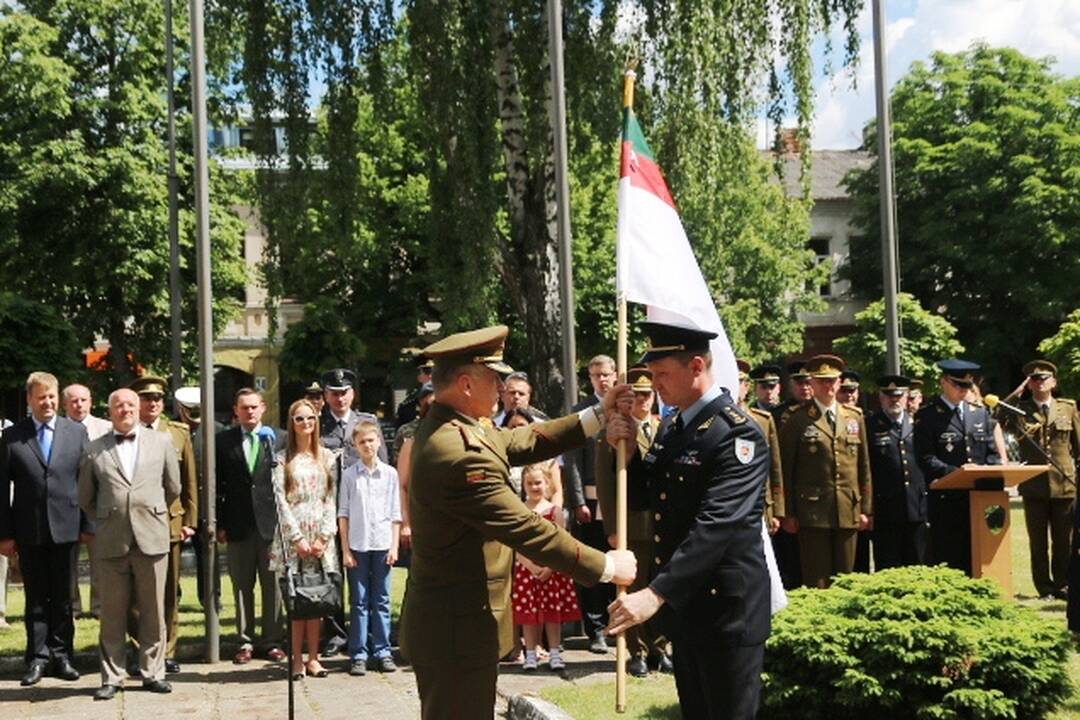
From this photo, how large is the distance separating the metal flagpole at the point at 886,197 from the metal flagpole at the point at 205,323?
5.84m

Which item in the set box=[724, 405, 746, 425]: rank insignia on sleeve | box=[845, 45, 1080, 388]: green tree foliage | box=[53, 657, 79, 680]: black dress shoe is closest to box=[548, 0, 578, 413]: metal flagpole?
box=[53, 657, 79, 680]: black dress shoe

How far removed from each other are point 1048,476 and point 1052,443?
0.45 m

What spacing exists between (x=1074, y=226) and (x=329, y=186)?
34.4 m

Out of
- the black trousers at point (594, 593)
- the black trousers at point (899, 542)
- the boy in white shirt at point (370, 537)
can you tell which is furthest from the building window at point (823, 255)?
the boy in white shirt at point (370, 537)

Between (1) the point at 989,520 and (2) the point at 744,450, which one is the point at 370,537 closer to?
(1) the point at 989,520

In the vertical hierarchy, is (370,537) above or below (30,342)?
below

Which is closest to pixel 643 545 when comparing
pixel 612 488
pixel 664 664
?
pixel 664 664

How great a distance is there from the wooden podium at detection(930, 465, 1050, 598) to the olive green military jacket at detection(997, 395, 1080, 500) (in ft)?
6.17

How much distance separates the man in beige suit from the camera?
10.6 meters

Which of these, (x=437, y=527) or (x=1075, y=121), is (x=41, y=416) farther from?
(x=1075, y=121)

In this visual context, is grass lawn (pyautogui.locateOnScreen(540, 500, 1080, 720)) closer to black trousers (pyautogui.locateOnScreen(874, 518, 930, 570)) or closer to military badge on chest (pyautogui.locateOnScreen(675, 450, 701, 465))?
black trousers (pyautogui.locateOnScreen(874, 518, 930, 570))

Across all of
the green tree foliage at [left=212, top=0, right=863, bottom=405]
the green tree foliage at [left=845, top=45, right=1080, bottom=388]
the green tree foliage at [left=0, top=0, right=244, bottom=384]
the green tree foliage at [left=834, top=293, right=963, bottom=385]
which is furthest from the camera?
the green tree foliage at [left=845, top=45, right=1080, bottom=388]

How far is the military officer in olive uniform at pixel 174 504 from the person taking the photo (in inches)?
452

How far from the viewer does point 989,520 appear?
12.3 meters
